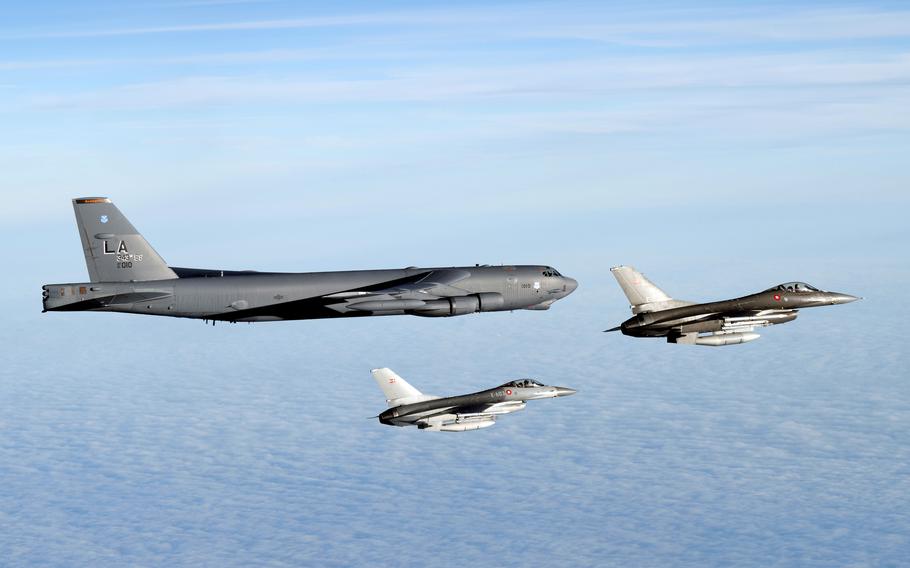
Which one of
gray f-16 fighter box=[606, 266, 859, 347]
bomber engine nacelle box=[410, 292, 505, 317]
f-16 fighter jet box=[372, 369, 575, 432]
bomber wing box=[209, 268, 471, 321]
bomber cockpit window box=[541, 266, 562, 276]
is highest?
bomber cockpit window box=[541, 266, 562, 276]

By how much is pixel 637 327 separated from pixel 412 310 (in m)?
14.6

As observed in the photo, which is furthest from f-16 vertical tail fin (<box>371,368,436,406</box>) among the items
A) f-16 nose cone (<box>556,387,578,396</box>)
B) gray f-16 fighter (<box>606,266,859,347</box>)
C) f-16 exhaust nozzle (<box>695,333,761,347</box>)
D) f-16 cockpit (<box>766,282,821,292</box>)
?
f-16 cockpit (<box>766,282,821,292</box>)

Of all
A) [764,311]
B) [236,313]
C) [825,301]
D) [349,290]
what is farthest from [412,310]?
[825,301]

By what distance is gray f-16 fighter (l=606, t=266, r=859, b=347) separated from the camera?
209 feet

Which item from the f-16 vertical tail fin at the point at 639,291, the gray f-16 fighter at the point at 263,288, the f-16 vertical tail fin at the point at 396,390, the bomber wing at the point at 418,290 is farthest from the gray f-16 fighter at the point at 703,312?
the f-16 vertical tail fin at the point at 396,390

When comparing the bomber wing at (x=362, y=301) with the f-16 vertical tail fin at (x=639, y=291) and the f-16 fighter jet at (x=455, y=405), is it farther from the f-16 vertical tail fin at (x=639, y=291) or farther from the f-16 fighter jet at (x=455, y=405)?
the f-16 vertical tail fin at (x=639, y=291)

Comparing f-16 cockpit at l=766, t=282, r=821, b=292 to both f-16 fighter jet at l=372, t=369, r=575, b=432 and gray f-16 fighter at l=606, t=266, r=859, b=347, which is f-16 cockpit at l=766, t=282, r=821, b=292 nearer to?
gray f-16 fighter at l=606, t=266, r=859, b=347

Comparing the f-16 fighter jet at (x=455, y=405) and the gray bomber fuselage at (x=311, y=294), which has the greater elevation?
the gray bomber fuselage at (x=311, y=294)

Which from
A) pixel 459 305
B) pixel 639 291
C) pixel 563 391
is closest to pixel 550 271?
pixel 639 291

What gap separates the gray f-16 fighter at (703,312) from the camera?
209ft

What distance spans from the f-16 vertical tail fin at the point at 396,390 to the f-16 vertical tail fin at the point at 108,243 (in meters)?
15.9

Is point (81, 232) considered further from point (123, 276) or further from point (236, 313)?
point (236, 313)

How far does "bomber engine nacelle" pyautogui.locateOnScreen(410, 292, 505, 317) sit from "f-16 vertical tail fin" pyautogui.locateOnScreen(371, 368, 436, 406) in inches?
191

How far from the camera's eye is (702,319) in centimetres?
6400
